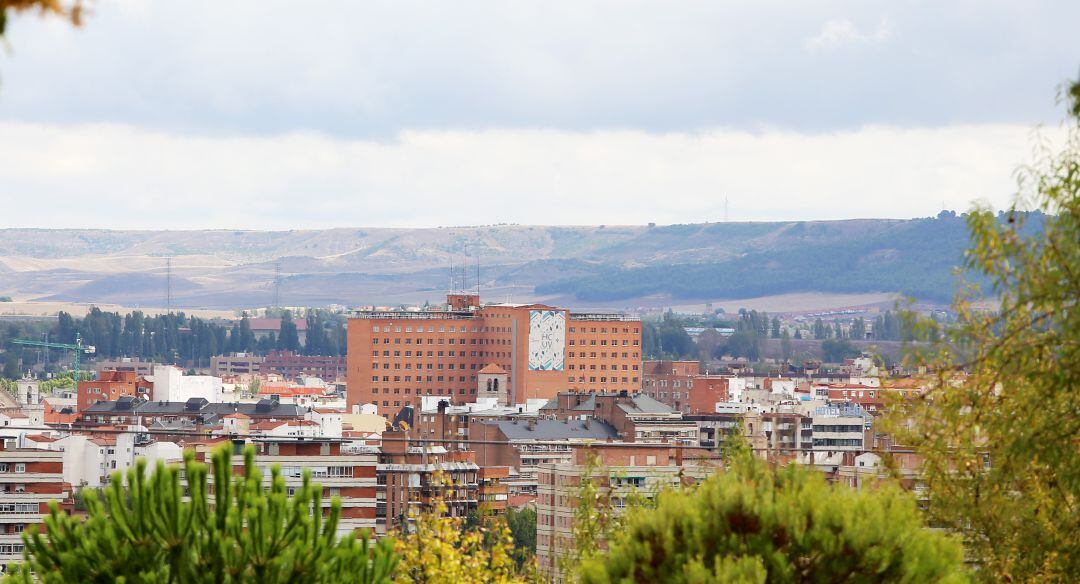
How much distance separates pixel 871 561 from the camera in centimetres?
1274

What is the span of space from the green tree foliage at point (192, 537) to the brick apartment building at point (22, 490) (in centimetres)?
3589

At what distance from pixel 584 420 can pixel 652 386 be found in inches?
2387

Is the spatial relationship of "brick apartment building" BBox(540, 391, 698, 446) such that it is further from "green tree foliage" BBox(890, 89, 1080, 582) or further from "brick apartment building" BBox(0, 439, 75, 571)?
"green tree foliage" BBox(890, 89, 1080, 582)

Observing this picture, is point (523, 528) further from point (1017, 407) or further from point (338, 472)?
point (1017, 407)

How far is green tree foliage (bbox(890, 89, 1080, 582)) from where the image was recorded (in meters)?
11.9

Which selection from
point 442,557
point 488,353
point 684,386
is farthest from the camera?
point 488,353

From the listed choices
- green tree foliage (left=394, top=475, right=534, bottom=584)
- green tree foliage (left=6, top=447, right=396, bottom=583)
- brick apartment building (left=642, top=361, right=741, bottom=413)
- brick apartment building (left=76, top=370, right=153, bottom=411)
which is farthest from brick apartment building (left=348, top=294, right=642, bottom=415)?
green tree foliage (left=6, top=447, right=396, bottom=583)

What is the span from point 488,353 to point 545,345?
248 inches

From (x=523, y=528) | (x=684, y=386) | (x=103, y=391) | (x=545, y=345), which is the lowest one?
(x=523, y=528)

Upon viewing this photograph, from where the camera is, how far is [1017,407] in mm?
13656

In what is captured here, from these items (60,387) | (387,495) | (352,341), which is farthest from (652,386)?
(387,495)

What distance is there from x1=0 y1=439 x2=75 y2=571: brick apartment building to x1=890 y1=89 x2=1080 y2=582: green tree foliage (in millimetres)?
35304

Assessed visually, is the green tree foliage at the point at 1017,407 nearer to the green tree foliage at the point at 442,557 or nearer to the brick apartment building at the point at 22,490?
the green tree foliage at the point at 442,557

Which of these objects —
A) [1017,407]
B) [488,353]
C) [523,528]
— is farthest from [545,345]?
[1017,407]
